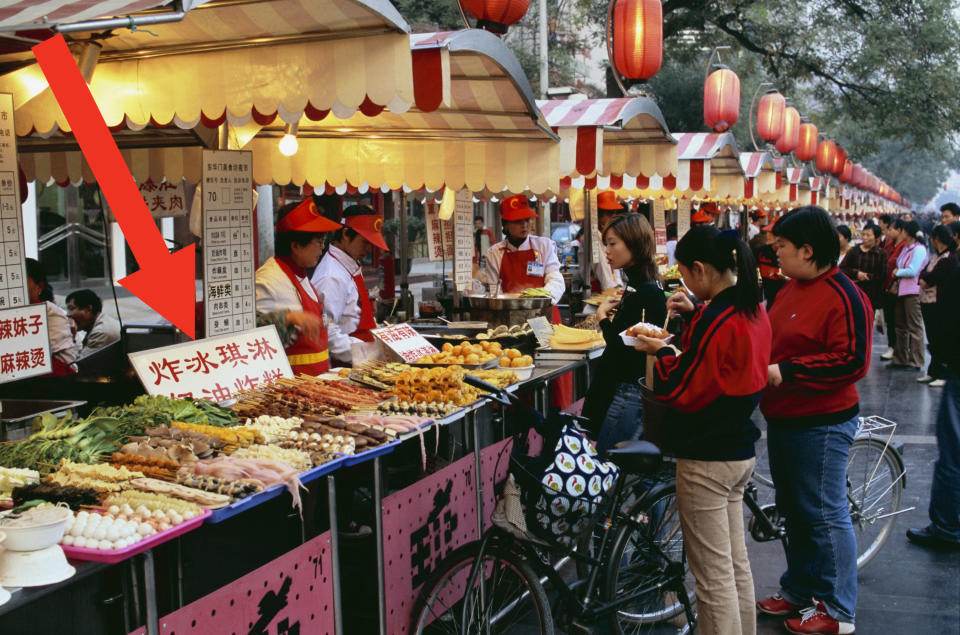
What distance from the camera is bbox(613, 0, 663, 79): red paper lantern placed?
11.1 m

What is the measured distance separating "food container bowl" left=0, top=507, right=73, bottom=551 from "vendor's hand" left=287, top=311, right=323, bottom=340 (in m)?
3.22

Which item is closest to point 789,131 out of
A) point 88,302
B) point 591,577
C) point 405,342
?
point 405,342

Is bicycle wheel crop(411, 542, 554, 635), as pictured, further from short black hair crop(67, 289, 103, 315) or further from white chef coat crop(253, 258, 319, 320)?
short black hair crop(67, 289, 103, 315)

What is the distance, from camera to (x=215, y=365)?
16.4ft

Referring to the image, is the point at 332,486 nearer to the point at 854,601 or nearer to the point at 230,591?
the point at 230,591

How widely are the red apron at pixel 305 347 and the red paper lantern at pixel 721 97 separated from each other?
1097cm

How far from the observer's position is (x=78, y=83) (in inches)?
117

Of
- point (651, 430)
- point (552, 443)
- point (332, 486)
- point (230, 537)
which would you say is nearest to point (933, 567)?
point (651, 430)

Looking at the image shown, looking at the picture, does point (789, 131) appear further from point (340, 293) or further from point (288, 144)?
point (340, 293)

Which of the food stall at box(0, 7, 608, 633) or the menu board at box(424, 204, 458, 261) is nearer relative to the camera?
the food stall at box(0, 7, 608, 633)

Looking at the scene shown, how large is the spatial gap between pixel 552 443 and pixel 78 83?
2392 mm

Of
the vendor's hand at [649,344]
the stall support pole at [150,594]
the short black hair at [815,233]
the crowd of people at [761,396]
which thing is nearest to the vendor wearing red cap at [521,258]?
the crowd of people at [761,396]

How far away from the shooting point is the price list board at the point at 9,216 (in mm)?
4293

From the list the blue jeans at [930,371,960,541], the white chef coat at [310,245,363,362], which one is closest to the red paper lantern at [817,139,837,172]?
the blue jeans at [930,371,960,541]
